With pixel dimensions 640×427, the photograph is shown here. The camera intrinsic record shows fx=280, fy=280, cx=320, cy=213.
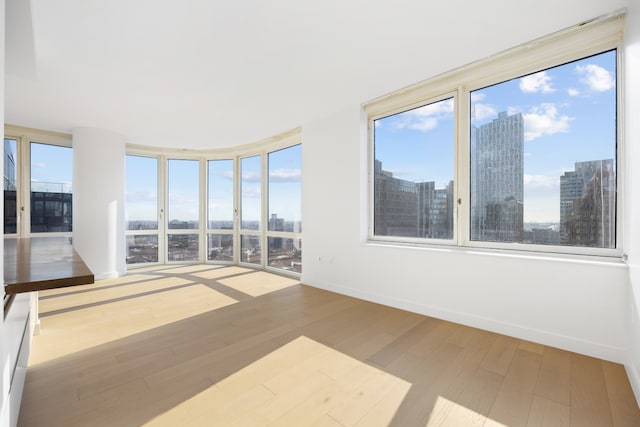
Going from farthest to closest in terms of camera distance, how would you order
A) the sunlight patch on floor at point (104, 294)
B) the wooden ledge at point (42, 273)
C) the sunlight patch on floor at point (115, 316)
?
the sunlight patch on floor at point (104, 294) < the sunlight patch on floor at point (115, 316) < the wooden ledge at point (42, 273)

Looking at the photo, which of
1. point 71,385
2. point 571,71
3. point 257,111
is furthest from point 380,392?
point 257,111

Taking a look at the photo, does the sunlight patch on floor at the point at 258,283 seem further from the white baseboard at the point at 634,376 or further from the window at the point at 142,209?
the white baseboard at the point at 634,376

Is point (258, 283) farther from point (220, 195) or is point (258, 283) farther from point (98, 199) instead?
point (98, 199)

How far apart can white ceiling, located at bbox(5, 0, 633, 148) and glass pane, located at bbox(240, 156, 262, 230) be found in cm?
212

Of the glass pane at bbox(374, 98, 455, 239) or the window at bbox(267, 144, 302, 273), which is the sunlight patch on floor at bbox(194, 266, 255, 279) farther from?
the glass pane at bbox(374, 98, 455, 239)

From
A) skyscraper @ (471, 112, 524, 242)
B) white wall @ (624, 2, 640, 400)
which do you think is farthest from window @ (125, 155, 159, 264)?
white wall @ (624, 2, 640, 400)

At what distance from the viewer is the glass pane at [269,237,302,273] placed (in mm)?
5086

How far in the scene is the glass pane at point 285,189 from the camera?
16.9ft

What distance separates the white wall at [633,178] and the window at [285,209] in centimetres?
394

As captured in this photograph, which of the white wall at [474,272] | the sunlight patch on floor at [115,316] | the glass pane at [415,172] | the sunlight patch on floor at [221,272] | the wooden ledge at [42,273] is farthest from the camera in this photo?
the sunlight patch on floor at [221,272]

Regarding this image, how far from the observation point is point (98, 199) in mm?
4766

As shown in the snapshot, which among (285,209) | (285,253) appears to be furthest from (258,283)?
(285,209)

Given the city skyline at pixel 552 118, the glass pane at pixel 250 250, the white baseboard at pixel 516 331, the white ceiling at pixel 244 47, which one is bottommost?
the white baseboard at pixel 516 331

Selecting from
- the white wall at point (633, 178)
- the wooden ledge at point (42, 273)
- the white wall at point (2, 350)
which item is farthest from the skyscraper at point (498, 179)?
the white wall at point (2, 350)
